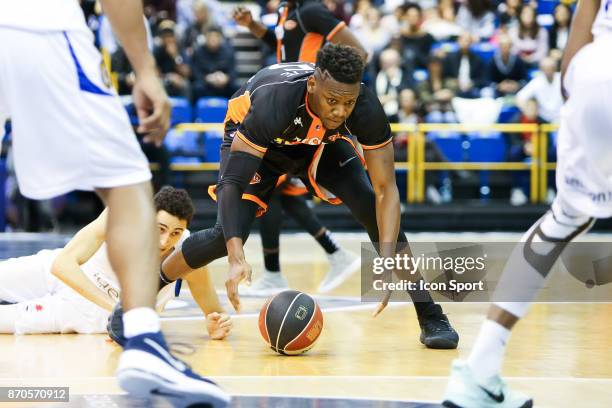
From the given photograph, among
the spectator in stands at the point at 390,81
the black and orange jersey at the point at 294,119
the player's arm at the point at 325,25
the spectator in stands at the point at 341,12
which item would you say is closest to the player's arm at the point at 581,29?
the black and orange jersey at the point at 294,119

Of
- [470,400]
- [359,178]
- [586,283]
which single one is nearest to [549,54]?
[586,283]

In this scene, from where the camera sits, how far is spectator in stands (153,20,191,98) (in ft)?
49.6

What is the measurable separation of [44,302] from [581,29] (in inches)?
149

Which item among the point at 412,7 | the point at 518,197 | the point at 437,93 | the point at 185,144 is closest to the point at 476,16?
the point at 412,7

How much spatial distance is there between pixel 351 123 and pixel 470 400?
2127 mm

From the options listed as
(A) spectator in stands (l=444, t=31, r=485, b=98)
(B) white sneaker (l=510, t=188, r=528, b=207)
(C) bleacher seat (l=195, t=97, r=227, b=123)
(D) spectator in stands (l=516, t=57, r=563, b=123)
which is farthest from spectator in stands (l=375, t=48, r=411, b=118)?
(C) bleacher seat (l=195, t=97, r=227, b=123)

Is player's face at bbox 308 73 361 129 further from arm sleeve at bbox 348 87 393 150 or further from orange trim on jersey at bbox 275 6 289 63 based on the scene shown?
orange trim on jersey at bbox 275 6 289 63

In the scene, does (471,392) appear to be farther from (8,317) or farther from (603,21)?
(8,317)

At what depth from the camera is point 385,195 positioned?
602 centimetres

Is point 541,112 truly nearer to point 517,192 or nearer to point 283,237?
point 517,192

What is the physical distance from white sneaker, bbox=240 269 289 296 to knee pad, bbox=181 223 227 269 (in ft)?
7.93

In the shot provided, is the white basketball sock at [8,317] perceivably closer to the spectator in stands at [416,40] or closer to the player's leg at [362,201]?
the player's leg at [362,201]

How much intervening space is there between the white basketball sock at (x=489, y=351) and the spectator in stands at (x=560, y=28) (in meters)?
12.2

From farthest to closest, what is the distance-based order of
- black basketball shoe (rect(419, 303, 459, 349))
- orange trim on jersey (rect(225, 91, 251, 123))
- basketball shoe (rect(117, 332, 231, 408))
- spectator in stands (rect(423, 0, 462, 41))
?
spectator in stands (rect(423, 0, 462, 41))
orange trim on jersey (rect(225, 91, 251, 123))
black basketball shoe (rect(419, 303, 459, 349))
basketball shoe (rect(117, 332, 231, 408))
